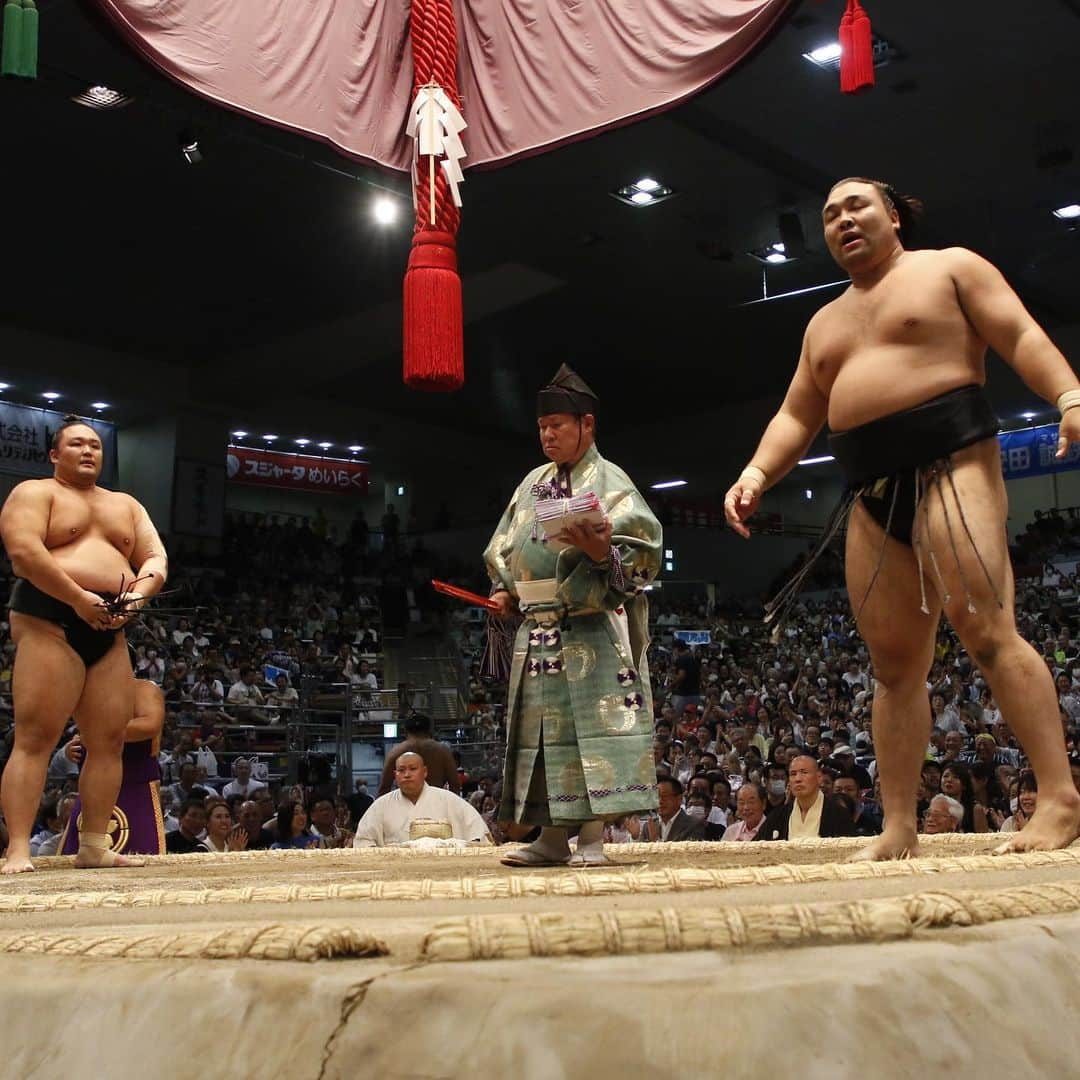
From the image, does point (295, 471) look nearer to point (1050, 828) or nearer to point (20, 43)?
point (20, 43)

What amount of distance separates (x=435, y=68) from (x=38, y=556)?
50.2 inches

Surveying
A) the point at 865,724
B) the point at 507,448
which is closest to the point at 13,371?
the point at 507,448

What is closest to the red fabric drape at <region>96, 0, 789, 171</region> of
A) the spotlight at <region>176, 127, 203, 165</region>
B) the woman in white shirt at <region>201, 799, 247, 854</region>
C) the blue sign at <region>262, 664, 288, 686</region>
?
the woman in white shirt at <region>201, 799, 247, 854</region>

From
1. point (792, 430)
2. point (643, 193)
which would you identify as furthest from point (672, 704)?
point (792, 430)

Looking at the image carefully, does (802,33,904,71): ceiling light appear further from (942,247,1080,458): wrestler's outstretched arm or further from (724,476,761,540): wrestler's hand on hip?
(724,476,761,540): wrestler's hand on hip

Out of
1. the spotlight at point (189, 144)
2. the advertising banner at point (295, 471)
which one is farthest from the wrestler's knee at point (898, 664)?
the advertising banner at point (295, 471)

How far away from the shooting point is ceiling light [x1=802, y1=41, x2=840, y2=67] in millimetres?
6109

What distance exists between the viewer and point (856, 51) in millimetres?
2553

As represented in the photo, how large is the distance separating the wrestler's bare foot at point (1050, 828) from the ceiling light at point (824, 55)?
530cm

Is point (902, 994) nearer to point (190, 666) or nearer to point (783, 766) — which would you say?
point (783, 766)

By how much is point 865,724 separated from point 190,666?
16.4 feet

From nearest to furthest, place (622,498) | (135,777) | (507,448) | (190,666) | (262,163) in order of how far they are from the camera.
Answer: (622,498) → (135,777) → (262,163) → (190,666) → (507,448)

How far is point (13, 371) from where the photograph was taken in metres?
10.4

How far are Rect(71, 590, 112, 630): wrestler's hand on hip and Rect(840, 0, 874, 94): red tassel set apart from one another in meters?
1.89
